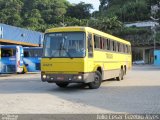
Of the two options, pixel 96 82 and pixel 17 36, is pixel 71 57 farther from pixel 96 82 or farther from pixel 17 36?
pixel 17 36

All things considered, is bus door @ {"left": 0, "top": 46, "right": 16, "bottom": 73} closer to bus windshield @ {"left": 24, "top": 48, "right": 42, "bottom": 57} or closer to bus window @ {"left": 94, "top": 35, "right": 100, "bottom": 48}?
bus windshield @ {"left": 24, "top": 48, "right": 42, "bottom": 57}

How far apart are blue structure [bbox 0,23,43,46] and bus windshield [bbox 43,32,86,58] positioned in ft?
68.7

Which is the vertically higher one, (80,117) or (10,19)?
(10,19)

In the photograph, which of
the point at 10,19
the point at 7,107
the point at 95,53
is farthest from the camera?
the point at 10,19

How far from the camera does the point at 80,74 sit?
55.8 feet

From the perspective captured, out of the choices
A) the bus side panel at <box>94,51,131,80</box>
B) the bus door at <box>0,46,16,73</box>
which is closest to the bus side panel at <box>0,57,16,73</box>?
the bus door at <box>0,46,16,73</box>

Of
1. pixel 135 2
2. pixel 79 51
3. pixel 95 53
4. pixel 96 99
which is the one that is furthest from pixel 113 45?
pixel 135 2

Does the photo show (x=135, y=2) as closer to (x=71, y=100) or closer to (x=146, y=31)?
(x=146, y=31)

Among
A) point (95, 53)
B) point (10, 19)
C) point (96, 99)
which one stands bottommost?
point (96, 99)

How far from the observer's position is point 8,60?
31.2 m

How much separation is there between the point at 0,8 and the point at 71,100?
85546 millimetres

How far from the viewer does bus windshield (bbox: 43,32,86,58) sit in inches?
680

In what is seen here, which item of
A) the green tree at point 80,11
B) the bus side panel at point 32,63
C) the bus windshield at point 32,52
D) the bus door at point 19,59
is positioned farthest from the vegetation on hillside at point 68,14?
the bus door at point 19,59

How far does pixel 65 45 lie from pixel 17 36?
27.2 meters
